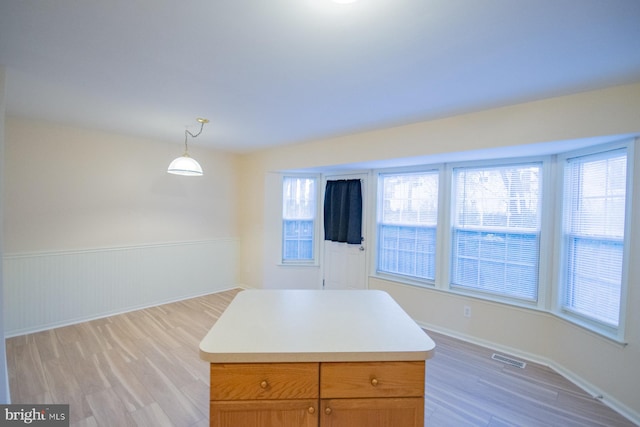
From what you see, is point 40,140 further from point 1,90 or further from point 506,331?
point 506,331

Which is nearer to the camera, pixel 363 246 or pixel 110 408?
pixel 110 408

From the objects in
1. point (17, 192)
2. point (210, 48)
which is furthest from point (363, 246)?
point (17, 192)

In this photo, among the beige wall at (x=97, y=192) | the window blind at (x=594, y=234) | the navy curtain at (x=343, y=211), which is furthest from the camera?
the navy curtain at (x=343, y=211)

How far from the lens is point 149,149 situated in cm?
393

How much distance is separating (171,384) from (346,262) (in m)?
2.72

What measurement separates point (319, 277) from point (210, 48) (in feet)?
12.1

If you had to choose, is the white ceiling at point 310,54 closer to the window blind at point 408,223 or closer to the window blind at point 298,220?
the window blind at point 408,223

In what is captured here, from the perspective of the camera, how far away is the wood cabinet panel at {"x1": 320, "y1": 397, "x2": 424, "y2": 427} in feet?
3.61

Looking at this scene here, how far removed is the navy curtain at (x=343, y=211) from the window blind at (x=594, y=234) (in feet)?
7.70

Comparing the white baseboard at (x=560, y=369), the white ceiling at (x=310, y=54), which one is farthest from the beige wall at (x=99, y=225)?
the white baseboard at (x=560, y=369)

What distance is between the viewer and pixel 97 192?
3520 mm

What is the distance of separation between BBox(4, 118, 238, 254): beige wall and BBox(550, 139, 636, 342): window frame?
4737 mm

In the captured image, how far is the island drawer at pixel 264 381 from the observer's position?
106 centimetres

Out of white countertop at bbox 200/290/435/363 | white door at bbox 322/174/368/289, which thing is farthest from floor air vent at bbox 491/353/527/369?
white countertop at bbox 200/290/435/363
